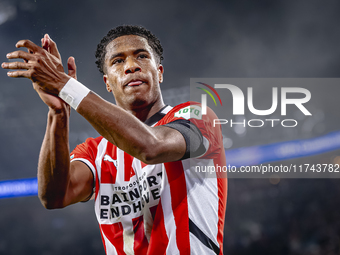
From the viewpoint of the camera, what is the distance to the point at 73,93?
4.45 feet

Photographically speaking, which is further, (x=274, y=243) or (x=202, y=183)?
(x=274, y=243)

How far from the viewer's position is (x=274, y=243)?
275 inches

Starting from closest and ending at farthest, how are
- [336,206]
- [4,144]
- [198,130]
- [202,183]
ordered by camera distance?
[198,130] < [202,183] < [4,144] < [336,206]

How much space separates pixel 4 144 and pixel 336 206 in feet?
28.8

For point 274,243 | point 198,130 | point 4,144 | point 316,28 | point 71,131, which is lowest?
point 274,243

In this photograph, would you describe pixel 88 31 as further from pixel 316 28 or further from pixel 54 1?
pixel 316 28

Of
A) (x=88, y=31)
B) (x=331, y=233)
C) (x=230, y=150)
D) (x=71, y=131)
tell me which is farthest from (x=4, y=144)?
(x=331, y=233)

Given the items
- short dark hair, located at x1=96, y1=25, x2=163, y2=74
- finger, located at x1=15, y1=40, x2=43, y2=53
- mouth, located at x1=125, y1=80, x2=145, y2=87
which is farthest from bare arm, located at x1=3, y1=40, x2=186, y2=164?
short dark hair, located at x1=96, y1=25, x2=163, y2=74

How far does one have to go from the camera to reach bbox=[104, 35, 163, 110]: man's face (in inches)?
81.7

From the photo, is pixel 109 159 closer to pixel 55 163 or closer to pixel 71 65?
pixel 55 163

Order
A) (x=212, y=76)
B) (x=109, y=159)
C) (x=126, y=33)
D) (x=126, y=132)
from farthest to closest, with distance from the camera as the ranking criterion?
1. (x=212, y=76)
2. (x=126, y=33)
3. (x=109, y=159)
4. (x=126, y=132)

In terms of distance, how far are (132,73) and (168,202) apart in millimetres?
989

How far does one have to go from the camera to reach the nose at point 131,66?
81.5 inches

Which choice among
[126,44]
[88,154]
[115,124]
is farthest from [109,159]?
[126,44]
